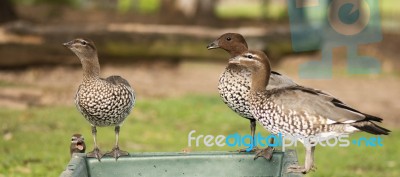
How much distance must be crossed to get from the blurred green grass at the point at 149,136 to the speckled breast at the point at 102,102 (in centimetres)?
339

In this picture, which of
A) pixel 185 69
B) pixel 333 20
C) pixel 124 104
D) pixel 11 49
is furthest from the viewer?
pixel 333 20

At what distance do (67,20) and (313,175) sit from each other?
15420mm

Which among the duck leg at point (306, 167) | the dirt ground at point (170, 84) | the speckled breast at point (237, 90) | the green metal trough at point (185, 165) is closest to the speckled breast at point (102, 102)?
the green metal trough at point (185, 165)

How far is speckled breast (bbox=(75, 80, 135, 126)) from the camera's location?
20.4ft

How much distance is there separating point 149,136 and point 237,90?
6.34 metres

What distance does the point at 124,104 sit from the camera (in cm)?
632

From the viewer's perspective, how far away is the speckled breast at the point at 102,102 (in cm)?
623

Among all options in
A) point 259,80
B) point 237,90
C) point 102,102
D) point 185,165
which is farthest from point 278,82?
Answer: point 102,102

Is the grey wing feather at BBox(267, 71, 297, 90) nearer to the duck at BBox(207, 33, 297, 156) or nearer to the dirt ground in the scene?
the duck at BBox(207, 33, 297, 156)

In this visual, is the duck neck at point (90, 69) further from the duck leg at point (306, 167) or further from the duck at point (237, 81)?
the duck leg at point (306, 167)

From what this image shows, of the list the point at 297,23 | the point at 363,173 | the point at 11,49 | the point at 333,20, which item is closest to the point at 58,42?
the point at 11,49

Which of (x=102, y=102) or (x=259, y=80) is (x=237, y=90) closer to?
(x=259, y=80)

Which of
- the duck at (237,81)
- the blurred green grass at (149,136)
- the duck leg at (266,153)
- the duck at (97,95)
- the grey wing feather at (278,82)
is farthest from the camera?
the blurred green grass at (149,136)

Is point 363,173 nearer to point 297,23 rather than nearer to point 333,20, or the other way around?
point 297,23
